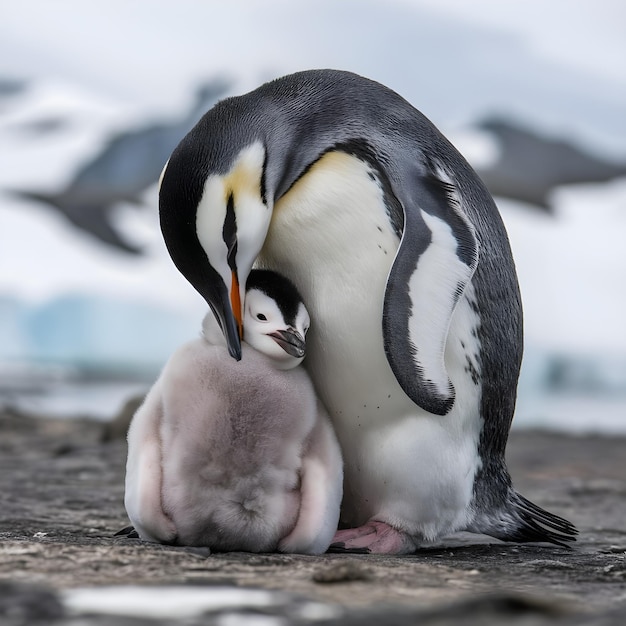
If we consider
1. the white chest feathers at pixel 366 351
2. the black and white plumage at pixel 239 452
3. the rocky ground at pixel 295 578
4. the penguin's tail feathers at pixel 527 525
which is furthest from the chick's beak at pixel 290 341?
the penguin's tail feathers at pixel 527 525

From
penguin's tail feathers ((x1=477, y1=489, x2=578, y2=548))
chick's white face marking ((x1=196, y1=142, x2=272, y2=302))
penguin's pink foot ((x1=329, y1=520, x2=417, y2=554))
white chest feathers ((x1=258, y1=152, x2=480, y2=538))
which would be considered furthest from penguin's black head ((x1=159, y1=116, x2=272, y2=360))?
penguin's tail feathers ((x1=477, y1=489, x2=578, y2=548))

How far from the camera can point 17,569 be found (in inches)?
77.6

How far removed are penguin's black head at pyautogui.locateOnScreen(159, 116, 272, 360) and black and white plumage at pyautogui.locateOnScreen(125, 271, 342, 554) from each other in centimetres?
9

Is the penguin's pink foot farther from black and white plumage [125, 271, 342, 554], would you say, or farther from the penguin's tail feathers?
the penguin's tail feathers

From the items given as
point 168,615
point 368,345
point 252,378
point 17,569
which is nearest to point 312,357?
point 368,345

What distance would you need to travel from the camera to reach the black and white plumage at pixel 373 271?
252 cm

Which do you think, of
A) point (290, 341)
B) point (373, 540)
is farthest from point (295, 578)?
point (373, 540)

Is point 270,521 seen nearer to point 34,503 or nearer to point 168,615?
point 168,615

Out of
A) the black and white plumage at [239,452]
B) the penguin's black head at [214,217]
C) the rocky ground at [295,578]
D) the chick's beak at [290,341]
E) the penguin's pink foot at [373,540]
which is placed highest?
the penguin's black head at [214,217]

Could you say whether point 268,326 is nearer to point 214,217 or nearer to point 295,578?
point 214,217

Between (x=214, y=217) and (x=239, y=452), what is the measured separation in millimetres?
542

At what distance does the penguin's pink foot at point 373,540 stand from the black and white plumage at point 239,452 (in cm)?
16

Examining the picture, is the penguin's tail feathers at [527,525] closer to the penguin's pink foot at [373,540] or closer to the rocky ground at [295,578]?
the rocky ground at [295,578]

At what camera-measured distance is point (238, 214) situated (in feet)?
8.30
